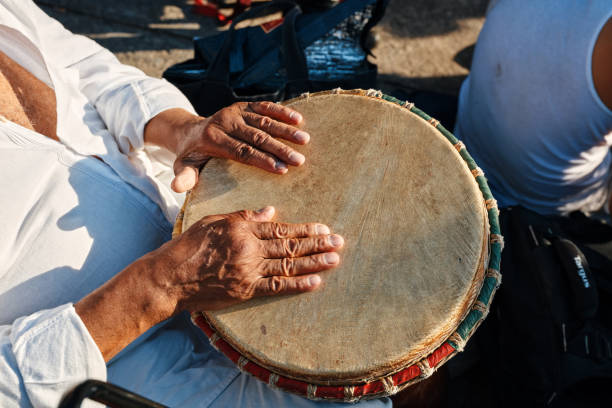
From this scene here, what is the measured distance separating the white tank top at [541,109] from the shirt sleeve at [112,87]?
3.73ft

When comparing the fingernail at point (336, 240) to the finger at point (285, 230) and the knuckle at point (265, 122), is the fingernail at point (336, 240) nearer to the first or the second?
the finger at point (285, 230)

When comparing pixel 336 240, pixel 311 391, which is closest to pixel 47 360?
pixel 311 391

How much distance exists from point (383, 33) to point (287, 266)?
1.92 meters

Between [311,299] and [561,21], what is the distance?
1255 millimetres

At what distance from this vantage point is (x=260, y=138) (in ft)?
3.40

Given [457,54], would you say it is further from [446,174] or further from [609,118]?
[446,174]

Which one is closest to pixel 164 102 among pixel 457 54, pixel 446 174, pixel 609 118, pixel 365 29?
pixel 446 174

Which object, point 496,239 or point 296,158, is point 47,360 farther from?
point 496,239

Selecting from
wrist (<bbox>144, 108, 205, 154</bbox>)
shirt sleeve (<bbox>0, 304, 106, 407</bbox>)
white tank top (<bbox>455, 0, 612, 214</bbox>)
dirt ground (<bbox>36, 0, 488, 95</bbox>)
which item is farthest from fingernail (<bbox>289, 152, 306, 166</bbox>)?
dirt ground (<bbox>36, 0, 488, 95</bbox>)

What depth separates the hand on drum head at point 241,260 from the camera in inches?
34.9

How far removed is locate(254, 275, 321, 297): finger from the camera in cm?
88

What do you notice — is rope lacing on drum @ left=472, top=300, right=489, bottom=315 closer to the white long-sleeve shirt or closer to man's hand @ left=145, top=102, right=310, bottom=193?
the white long-sleeve shirt

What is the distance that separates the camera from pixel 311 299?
2.87 ft

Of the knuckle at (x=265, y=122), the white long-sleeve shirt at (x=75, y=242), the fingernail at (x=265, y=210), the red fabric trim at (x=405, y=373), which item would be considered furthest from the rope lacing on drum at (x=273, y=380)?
the knuckle at (x=265, y=122)
